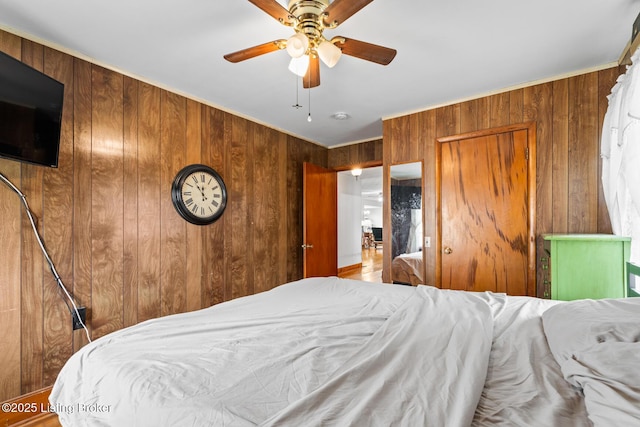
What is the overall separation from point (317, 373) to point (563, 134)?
113 inches

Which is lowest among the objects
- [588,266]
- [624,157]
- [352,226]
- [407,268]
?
[407,268]

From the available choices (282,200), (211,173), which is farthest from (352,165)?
(211,173)

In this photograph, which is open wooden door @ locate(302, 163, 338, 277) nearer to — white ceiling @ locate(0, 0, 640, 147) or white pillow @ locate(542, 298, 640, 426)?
white ceiling @ locate(0, 0, 640, 147)

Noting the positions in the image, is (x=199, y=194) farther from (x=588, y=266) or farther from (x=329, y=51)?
(x=588, y=266)

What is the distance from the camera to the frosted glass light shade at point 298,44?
1.45 m

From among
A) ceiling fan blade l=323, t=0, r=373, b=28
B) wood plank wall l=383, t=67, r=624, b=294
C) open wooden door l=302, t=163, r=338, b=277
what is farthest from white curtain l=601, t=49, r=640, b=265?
open wooden door l=302, t=163, r=338, b=277

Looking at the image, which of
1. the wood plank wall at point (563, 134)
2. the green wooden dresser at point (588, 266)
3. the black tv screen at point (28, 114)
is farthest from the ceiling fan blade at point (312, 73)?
the green wooden dresser at point (588, 266)

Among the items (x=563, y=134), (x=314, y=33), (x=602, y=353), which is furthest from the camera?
(x=563, y=134)

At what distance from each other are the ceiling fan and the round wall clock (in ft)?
4.57

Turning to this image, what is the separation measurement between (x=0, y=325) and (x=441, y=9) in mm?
3296

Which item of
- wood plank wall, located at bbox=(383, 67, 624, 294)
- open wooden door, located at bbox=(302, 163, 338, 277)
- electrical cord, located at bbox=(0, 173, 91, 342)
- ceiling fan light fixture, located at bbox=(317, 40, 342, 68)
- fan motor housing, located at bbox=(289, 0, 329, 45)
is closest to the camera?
fan motor housing, located at bbox=(289, 0, 329, 45)

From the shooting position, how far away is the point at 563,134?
2.46 m

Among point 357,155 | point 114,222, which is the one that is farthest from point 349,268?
point 114,222

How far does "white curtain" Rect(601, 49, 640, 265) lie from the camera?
162cm
